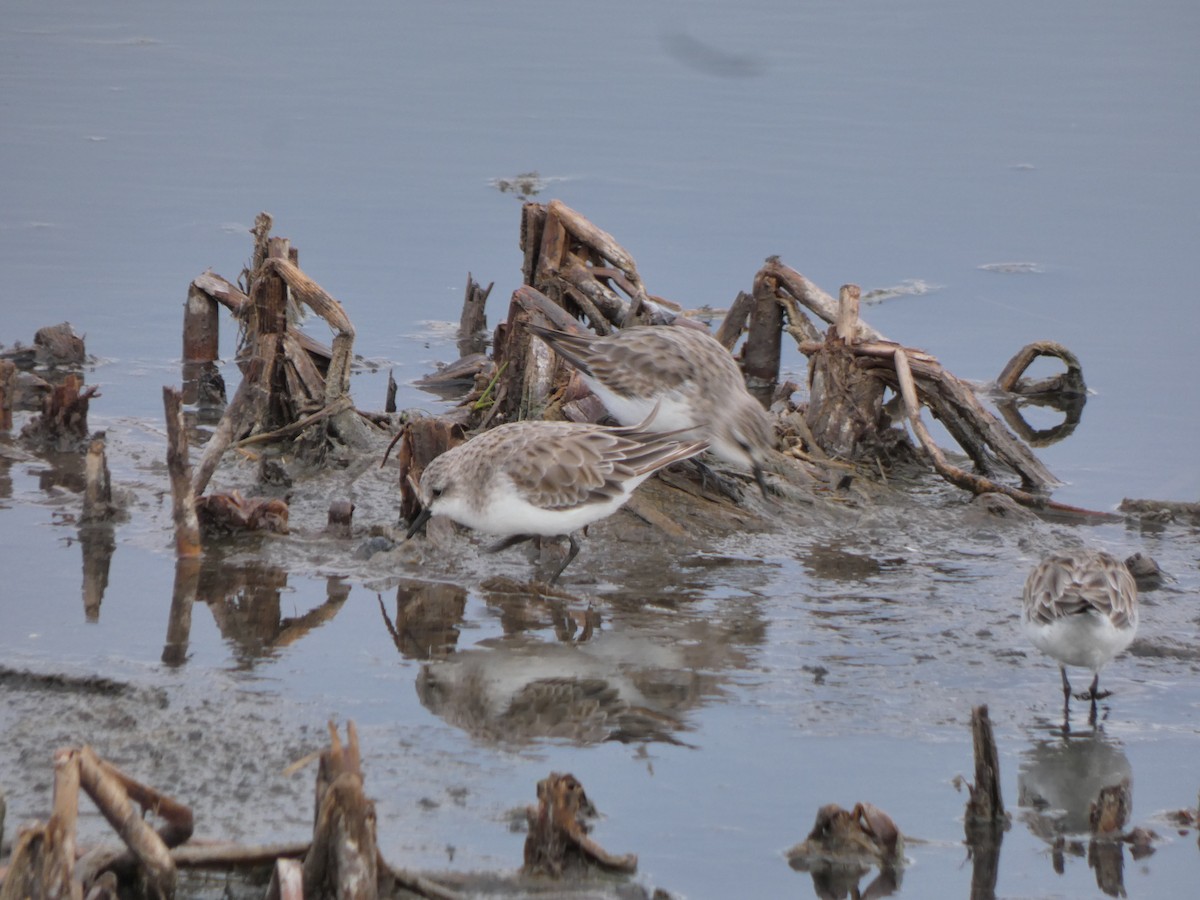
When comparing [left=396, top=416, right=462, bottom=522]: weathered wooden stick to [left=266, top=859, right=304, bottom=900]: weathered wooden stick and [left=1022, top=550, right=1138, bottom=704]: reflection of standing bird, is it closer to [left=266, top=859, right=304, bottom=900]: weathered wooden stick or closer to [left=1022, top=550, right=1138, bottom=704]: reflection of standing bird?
[left=1022, top=550, right=1138, bottom=704]: reflection of standing bird

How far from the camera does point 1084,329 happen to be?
1341cm

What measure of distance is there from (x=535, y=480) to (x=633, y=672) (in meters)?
1.48

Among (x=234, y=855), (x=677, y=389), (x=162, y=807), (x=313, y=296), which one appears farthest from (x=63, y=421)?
(x=234, y=855)

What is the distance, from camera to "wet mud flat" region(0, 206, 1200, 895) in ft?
19.5

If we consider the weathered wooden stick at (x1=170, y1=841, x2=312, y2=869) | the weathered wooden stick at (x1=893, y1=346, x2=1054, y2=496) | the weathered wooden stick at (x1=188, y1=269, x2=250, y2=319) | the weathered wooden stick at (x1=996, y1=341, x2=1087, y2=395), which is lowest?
the weathered wooden stick at (x1=170, y1=841, x2=312, y2=869)

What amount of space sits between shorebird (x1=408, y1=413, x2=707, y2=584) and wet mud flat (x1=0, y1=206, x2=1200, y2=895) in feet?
1.08

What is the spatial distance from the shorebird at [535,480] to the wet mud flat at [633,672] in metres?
0.33

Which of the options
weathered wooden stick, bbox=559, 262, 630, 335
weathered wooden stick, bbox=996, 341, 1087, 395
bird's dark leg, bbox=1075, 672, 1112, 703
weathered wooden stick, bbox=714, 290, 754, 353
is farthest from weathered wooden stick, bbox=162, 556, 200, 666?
weathered wooden stick, bbox=996, 341, 1087, 395

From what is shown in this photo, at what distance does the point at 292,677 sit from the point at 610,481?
2.23 m

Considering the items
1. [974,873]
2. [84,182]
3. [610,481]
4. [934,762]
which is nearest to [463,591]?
[610,481]

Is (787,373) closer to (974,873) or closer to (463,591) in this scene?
(463,591)

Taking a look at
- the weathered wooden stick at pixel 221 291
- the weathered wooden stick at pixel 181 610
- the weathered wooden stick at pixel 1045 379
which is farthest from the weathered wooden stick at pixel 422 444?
the weathered wooden stick at pixel 1045 379

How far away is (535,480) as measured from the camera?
8.47m

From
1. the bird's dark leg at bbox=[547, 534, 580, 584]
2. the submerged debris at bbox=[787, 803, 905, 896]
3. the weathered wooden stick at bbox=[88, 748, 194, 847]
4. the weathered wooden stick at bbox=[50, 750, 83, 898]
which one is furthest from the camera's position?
the bird's dark leg at bbox=[547, 534, 580, 584]
